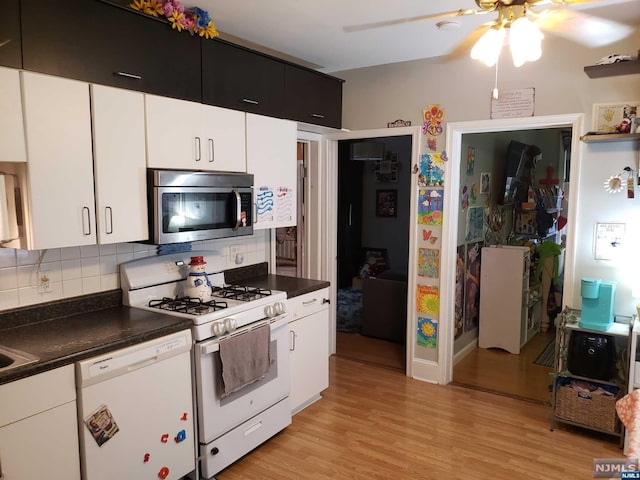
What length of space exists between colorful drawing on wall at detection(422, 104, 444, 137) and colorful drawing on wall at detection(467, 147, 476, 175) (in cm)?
67

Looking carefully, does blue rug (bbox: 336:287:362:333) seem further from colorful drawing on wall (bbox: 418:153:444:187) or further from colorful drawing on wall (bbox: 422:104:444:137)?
colorful drawing on wall (bbox: 422:104:444:137)

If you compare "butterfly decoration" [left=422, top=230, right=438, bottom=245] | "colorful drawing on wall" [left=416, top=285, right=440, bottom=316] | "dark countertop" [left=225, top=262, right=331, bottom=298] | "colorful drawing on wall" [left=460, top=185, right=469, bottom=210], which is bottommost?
"colorful drawing on wall" [left=416, top=285, right=440, bottom=316]

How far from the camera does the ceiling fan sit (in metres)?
1.99

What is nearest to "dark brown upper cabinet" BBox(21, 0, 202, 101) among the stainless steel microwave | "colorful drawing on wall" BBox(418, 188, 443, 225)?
the stainless steel microwave

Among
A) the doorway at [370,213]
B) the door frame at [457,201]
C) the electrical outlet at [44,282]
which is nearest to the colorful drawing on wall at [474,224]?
the door frame at [457,201]

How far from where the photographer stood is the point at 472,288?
15.4ft

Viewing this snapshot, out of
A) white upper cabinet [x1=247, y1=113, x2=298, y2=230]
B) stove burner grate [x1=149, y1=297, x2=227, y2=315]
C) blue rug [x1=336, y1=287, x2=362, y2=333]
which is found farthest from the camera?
blue rug [x1=336, y1=287, x2=362, y2=333]

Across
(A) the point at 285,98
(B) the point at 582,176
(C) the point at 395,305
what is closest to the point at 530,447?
(B) the point at 582,176

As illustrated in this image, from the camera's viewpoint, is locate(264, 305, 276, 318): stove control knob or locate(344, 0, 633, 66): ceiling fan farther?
locate(264, 305, 276, 318): stove control knob

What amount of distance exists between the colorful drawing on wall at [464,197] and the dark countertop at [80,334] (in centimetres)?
276

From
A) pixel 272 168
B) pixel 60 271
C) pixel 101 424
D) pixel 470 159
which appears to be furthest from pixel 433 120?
pixel 101 424

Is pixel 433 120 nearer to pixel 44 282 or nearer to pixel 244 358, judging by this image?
pixel 244 358

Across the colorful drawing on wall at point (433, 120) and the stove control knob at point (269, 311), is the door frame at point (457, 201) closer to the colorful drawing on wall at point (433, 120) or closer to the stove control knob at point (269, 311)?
the colorful drawing on wall at point (433, 120)

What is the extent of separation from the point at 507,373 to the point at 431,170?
191 centimetres
